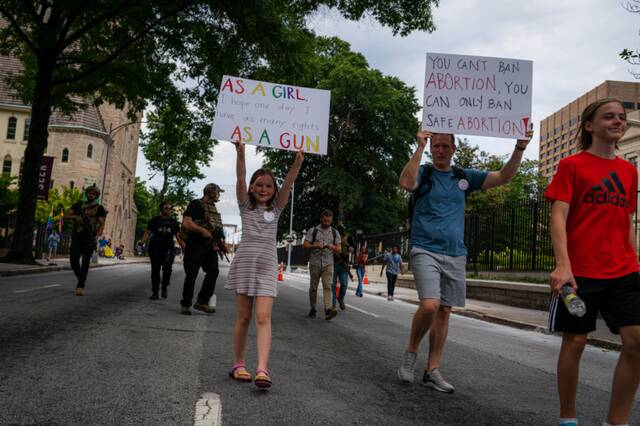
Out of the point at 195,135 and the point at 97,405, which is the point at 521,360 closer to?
the point at 97,405

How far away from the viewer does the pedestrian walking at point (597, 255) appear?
10.2 ft

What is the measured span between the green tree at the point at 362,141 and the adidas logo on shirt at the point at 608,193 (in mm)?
33993

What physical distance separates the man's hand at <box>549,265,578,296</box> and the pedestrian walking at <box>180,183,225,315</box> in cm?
617

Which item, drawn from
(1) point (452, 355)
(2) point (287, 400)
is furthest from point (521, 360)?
(2) point (287, 400)

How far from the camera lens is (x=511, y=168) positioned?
4625 mm

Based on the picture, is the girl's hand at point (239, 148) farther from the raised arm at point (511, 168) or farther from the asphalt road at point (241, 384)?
the raised arm at point (511, 168)

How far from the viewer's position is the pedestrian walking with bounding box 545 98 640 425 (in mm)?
3107

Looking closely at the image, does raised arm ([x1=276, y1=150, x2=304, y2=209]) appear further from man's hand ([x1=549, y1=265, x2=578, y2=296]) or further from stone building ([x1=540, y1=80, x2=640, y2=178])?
stone building ([x1=540, y1=80, x2=640, y2=178])

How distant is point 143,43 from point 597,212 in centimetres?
1873

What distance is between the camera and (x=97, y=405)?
3.45m

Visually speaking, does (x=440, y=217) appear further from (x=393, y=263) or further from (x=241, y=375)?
(x=393, y=263)

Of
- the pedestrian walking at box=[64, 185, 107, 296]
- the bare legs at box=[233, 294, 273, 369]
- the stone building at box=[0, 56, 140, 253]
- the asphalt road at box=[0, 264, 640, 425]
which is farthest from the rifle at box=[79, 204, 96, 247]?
the stone building at box=[0, 56, 140, 253]

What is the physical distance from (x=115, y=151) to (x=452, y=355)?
56.4 m

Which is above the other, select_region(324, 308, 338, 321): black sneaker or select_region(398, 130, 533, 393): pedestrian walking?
select_region(398, 130, 533, 393): pedestrian walking
